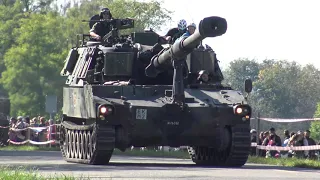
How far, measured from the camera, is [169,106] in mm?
24453

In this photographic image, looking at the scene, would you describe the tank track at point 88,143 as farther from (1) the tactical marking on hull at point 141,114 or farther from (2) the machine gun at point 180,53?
(2) the machine gun at point 180,53

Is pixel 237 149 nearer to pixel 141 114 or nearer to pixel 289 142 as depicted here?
pixel 141 114

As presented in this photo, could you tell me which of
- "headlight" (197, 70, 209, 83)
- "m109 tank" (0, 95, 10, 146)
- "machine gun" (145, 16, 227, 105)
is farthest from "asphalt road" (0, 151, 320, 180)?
"m109 tank" (0, 95, 10, 146)

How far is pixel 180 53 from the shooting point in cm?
2328

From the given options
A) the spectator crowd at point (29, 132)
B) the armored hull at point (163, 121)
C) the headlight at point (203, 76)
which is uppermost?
the headlight at point (203, 76)

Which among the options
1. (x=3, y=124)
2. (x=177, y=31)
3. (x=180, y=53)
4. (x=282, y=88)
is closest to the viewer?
(x=180, y=53)

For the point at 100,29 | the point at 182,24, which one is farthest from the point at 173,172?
the point at 100,29

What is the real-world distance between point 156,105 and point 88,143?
1844mm

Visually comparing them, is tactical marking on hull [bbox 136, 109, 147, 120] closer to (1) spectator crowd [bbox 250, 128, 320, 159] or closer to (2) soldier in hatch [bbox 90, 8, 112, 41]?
(2) soldier in hatch [bbox 90, 8, 112, 41]

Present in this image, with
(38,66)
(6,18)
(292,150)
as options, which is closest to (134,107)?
(292,150)

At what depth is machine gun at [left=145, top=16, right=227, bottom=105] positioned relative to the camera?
20453 mm

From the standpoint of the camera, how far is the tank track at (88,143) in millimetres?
24031

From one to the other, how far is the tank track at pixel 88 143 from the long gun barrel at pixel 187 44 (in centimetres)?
191

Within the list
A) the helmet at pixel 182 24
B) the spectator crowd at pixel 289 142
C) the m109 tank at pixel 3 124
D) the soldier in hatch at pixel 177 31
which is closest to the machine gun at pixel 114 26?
the soldier in hatch at pixel 177 31
